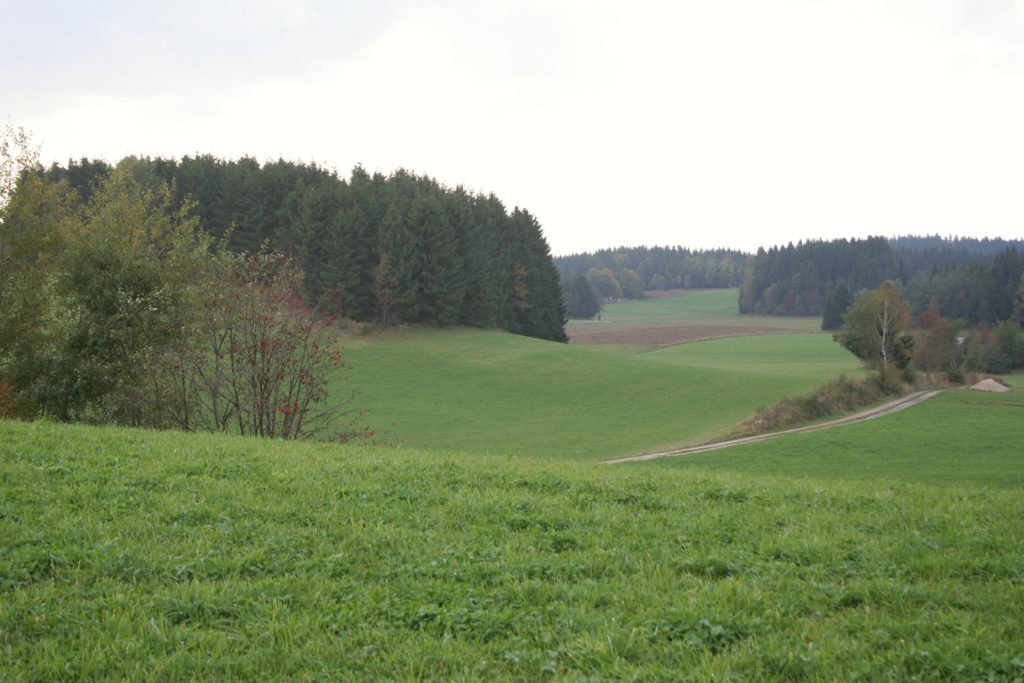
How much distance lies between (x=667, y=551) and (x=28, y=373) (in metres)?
21.9

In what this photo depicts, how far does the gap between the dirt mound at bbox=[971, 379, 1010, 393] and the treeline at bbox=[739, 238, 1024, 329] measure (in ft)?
204

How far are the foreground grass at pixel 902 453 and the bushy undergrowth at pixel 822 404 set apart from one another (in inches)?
156

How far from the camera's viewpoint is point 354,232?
247ft

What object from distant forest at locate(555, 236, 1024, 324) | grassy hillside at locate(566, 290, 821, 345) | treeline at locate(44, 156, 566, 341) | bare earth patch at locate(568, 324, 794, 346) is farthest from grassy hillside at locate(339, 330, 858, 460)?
distant forest at locate(555, 236, 1024, 324)

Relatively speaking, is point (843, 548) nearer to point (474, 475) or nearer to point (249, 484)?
point (474, 475)

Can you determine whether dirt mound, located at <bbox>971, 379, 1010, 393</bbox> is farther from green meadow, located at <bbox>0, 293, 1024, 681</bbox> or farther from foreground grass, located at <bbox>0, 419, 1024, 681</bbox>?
foreground grass, located at <bbox>0, 419, 1024, 681</bbox>

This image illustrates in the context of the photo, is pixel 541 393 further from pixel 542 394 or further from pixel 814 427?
pixel 814 427

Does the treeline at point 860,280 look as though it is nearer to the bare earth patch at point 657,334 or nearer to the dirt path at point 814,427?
the bare earth patch at point 657,334

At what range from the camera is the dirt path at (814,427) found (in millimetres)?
34828

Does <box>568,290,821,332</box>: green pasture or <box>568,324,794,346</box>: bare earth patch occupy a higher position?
<box>568,290,821,332</box>: green pasture

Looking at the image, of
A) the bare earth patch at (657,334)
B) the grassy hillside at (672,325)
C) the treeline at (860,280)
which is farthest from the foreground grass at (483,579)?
the treeline at (860,280)

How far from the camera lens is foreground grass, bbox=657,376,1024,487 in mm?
28359

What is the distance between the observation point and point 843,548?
814 cm

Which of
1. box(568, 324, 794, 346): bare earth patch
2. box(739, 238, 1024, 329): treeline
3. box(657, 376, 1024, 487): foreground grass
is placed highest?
box(739, 238, 1024, 329): treeline
